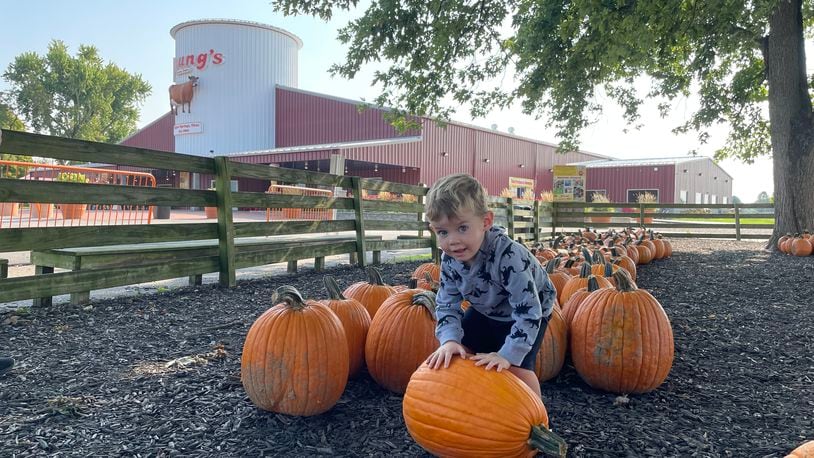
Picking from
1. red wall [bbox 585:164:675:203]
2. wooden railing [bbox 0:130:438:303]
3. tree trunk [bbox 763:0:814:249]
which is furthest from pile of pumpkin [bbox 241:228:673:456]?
red wall [bbox 585:164:675:203]

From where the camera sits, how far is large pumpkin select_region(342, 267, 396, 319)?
10.7ft

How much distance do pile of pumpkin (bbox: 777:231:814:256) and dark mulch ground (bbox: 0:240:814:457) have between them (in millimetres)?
6518

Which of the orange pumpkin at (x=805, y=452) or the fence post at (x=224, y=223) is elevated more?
the fence post at (x=224, y=223)

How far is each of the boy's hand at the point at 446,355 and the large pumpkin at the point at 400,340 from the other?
46cm

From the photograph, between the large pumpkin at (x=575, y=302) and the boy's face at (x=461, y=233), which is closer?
the boy's face at (x=461, y=233)

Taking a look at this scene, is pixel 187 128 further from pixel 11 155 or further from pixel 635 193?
pixel 635 193

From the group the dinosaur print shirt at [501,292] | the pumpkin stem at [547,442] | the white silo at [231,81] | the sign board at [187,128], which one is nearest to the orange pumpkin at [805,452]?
the pumpkin stem at [547,442]

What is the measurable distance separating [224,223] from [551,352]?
4.00m

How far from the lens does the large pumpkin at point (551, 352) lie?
8.82ft

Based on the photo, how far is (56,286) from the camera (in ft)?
13.5

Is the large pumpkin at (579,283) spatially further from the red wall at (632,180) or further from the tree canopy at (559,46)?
the red wall at (632,180)

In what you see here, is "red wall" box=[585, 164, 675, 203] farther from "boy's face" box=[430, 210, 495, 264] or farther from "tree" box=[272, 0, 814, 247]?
"boy's face" box=[430, 210, 495, 264]

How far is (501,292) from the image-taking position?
2.22 metres

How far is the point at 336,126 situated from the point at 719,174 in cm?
4197
